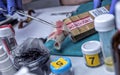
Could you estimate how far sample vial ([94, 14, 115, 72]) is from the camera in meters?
0.50

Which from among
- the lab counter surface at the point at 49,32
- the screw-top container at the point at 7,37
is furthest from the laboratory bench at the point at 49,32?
the screw-top container at the point at 7,37

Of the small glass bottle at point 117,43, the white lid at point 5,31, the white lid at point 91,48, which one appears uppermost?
the small glass bottle at point 117,43

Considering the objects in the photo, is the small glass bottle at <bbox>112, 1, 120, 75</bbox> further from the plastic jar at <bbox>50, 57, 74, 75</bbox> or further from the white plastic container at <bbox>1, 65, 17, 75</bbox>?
the white plastic container at <bbox>1, 65, 17, 75</bbox>

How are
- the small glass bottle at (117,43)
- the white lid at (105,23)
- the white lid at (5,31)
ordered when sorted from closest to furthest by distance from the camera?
the small glass bottle at (117,43)
the white lid at (105,23)
the white lid at (5,31)

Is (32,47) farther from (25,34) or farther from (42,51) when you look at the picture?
(25,34)

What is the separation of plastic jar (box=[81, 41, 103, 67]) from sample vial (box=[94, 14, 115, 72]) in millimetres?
16

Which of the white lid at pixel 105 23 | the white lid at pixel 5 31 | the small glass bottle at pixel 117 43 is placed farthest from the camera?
the white lid at pixel 5 31

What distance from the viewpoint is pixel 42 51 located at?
61cm

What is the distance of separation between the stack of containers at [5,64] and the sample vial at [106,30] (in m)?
0.24

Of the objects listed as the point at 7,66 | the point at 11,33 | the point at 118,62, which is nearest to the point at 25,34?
the point at 11,33

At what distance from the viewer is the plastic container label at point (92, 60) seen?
1.87ft

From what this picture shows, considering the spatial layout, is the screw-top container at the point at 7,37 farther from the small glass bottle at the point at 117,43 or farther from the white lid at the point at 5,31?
the small glass bottle at the point at 117,43

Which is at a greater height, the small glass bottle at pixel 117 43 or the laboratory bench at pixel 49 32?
the small glass bottle at pixel 117 43

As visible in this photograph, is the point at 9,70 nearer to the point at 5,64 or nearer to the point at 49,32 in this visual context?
the point at 5,64
